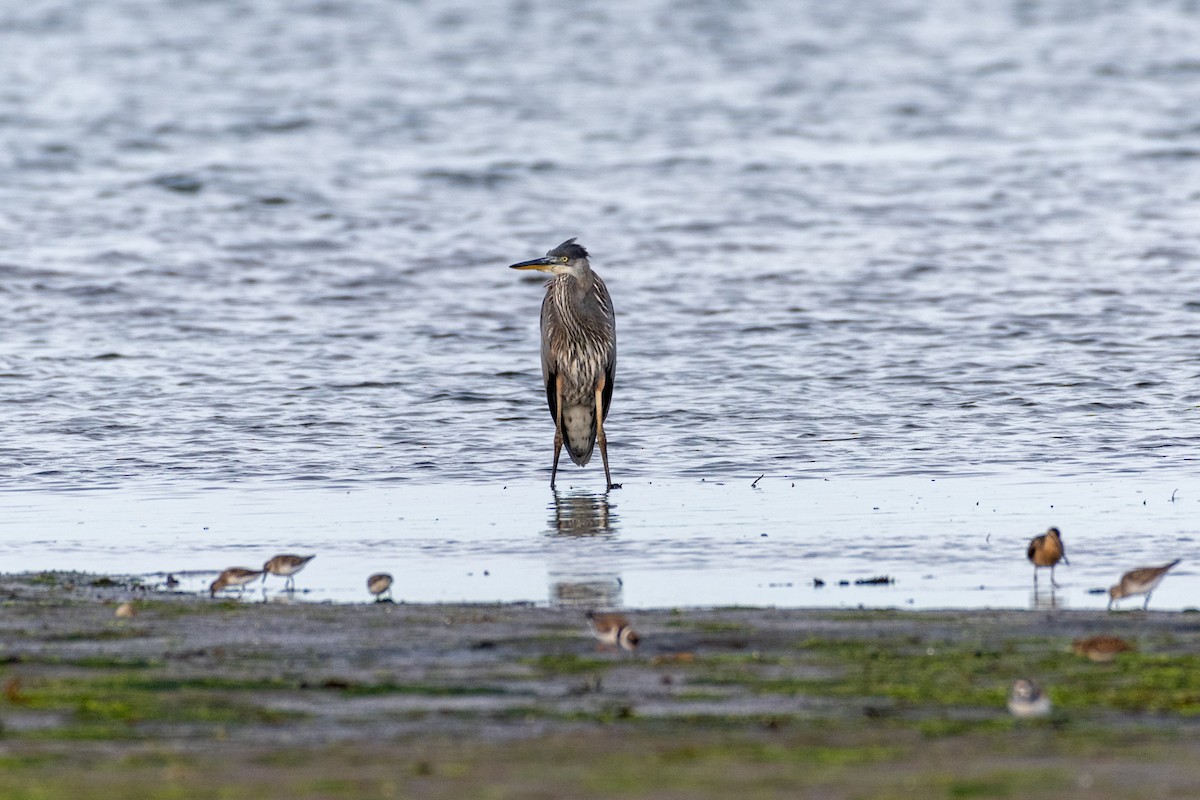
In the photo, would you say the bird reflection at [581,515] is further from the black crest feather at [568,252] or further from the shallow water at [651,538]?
the black crest feather at [568,252]

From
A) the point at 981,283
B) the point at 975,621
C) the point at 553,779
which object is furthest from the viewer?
the point at 981,283

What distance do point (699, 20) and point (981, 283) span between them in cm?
3967

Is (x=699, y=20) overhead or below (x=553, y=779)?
overhead

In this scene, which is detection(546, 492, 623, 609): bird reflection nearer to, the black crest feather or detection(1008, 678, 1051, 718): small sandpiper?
the black crest feather

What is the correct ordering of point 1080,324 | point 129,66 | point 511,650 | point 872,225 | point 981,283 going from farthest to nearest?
1. point 129,66
2. point 872,225
3. point 981,283
4. point 1080,324
5. point 511,650

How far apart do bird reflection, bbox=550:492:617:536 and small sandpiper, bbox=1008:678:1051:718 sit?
16.6ft

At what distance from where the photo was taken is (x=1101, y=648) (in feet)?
23.4

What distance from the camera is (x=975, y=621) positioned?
7977 mm

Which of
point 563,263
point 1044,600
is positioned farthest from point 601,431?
point 1044,600

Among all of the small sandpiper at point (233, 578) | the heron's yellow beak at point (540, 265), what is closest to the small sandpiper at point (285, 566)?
the small sandpiper at point (233, 578)

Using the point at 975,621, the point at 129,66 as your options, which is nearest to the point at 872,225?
the point at 975,621

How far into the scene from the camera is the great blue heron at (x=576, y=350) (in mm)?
14367

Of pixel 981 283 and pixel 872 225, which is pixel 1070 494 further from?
pixel 872 225

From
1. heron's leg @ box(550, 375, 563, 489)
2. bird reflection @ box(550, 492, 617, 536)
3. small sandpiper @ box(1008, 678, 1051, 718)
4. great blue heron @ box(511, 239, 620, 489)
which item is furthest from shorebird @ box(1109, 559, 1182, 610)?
great blue heron @ box(511, 239, 620, 489)
